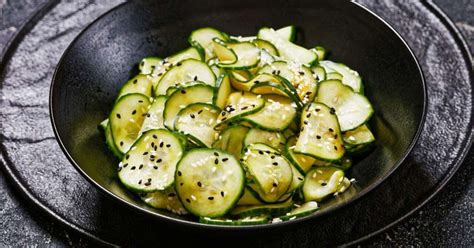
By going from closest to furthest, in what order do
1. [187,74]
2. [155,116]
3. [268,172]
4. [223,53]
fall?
[268,172] → [155,116] → [187,74] → [223,53]

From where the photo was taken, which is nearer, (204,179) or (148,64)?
(204,179)

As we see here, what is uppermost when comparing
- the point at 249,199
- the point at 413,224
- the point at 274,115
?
A: the point at 274,115

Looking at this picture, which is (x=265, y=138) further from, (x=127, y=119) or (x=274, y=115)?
(x=127, y=119)

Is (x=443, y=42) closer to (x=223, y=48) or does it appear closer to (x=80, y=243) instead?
(x=223, y=48)

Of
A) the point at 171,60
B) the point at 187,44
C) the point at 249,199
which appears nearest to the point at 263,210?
the point at 249,199

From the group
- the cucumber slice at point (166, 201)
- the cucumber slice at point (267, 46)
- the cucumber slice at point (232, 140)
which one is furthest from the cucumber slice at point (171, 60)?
the cucumber slice at point (166, 201)

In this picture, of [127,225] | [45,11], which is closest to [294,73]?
[127,225]
